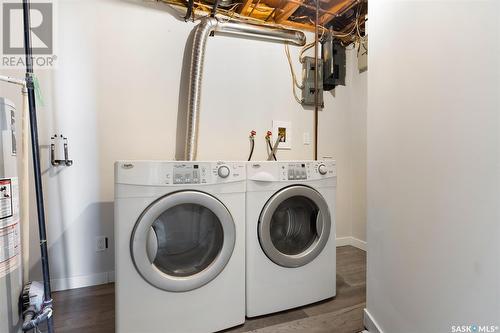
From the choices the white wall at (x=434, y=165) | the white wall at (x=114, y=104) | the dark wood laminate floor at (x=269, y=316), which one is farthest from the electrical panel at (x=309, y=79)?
the dark wood laminate floor at (x=269, y=316)

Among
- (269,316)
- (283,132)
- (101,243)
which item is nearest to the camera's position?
(269,316)

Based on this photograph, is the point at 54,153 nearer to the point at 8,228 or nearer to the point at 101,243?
the point at 101,243

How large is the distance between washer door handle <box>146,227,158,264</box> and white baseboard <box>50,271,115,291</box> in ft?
2.97

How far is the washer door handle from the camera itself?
1083 millimetres

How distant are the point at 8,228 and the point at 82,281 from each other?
106 cm

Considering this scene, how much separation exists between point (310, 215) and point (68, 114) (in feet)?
5.94


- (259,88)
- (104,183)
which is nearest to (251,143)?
(259,88)

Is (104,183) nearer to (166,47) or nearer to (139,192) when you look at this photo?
(139,192)

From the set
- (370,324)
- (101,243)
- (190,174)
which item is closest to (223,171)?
(190,174)

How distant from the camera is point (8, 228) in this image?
827 mm

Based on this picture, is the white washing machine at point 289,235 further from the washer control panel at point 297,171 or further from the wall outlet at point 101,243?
the wall outlet at point 101,243

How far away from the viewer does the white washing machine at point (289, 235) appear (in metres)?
1.29

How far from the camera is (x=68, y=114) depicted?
1.62m

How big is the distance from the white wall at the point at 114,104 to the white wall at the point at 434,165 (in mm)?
1192
